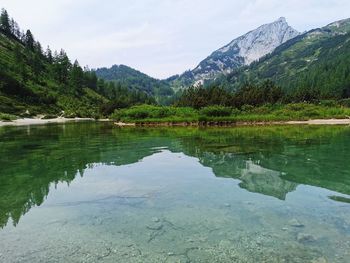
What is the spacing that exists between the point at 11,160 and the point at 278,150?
23054mm

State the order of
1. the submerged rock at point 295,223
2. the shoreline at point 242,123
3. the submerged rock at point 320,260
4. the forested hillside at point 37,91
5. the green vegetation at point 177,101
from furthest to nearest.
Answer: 1. the forested hillside at point 37,91
2. the green vegetation at point 177,101
3. the shoreline at point 242,123
4. the submerged rock at point 295,223
5. the submerged rock at point 320,260

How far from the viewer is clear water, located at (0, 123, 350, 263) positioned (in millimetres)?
10492

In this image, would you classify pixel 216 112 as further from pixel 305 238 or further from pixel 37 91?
pixel 37 91

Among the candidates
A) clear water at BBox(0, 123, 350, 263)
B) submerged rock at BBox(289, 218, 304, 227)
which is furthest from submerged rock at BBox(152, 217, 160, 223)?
submerged rock at BBox(289, 218, 304, 227)

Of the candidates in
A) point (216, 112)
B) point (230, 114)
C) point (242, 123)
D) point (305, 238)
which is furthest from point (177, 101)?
point (305, 238)

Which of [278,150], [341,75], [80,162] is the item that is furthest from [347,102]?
[80,162]

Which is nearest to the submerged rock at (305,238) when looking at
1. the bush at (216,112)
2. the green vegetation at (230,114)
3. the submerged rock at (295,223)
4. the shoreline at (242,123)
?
the submerged rock at (295,223)

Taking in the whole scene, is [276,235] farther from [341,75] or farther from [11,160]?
[341,75]

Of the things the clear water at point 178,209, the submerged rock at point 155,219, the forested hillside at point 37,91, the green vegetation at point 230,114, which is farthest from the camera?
the forested hillside at point 37,91

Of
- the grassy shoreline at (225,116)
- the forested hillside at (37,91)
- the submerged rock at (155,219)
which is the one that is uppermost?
the forested hillside at (37,91)

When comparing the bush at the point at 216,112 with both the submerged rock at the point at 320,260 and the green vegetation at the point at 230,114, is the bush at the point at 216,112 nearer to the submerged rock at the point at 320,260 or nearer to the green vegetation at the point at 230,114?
the green vegetation at the point at 230,114

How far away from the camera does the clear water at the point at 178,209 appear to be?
10.5 meters

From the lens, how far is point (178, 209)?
1491cm

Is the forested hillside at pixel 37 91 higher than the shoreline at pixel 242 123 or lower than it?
higher
